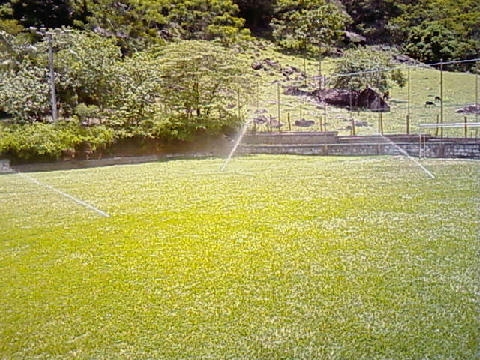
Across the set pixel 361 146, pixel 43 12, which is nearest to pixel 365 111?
pixel 361 146

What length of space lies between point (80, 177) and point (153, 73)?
148 inches

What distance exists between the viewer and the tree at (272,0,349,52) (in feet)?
49.8

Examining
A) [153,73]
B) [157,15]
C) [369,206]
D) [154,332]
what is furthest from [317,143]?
[157,15]

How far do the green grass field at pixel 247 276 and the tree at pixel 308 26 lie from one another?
475 inches

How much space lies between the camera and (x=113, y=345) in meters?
1.47

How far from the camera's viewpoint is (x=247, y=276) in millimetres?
2111

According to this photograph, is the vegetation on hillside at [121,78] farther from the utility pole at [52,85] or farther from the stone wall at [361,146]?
the stone wall at [361,146]

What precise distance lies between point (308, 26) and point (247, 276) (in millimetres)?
15207

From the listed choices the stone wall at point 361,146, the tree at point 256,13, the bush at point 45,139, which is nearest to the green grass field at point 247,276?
the stone wall at point 361,146

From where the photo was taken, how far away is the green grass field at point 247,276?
1.43 meters

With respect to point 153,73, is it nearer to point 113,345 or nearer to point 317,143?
point 317,143

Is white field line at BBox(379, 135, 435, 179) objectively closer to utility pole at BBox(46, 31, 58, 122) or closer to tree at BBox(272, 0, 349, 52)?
utility pole at BBox(46, 31, 58, 122)

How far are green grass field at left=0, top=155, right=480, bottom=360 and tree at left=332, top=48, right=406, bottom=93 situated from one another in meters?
6.29

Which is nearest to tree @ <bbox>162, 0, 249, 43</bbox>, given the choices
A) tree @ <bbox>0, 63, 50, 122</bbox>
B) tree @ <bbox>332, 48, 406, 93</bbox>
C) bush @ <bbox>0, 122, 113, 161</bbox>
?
tree @ <bbox>332, 48, 406, 93</bbox>
